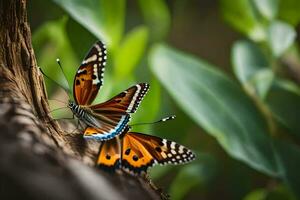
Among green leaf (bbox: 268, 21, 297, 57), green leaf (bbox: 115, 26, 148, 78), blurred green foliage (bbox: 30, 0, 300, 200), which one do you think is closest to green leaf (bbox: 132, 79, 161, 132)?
blurred green foliage (bbox: 30, 0, 300, 200)

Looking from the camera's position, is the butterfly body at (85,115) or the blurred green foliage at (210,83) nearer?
the butterfly body at (85,115)

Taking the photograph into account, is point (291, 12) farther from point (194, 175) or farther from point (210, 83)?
point (194, 175)

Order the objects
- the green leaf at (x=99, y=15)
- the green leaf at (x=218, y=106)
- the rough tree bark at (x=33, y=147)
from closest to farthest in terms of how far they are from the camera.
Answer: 1. the rough tree bark at (x=33, y=147)
2. the green leaf at (x=99, y=15)
3. the green leaf at (x=218, y=106)

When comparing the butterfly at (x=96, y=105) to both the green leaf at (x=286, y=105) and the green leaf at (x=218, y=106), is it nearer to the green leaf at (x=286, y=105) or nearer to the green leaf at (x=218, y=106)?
the green leaf at (x=218, y=106)

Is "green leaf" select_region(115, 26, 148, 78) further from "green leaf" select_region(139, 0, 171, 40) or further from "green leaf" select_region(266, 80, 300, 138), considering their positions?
"green leaf" select_region(266, 80, 300, 138)

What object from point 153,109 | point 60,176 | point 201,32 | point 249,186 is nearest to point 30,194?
point 60,176

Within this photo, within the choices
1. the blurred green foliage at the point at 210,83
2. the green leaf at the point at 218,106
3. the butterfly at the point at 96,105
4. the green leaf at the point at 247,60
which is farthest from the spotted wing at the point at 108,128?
the green leaf at the point at 247,60

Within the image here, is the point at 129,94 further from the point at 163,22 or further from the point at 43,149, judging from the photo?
the point at 163,22
